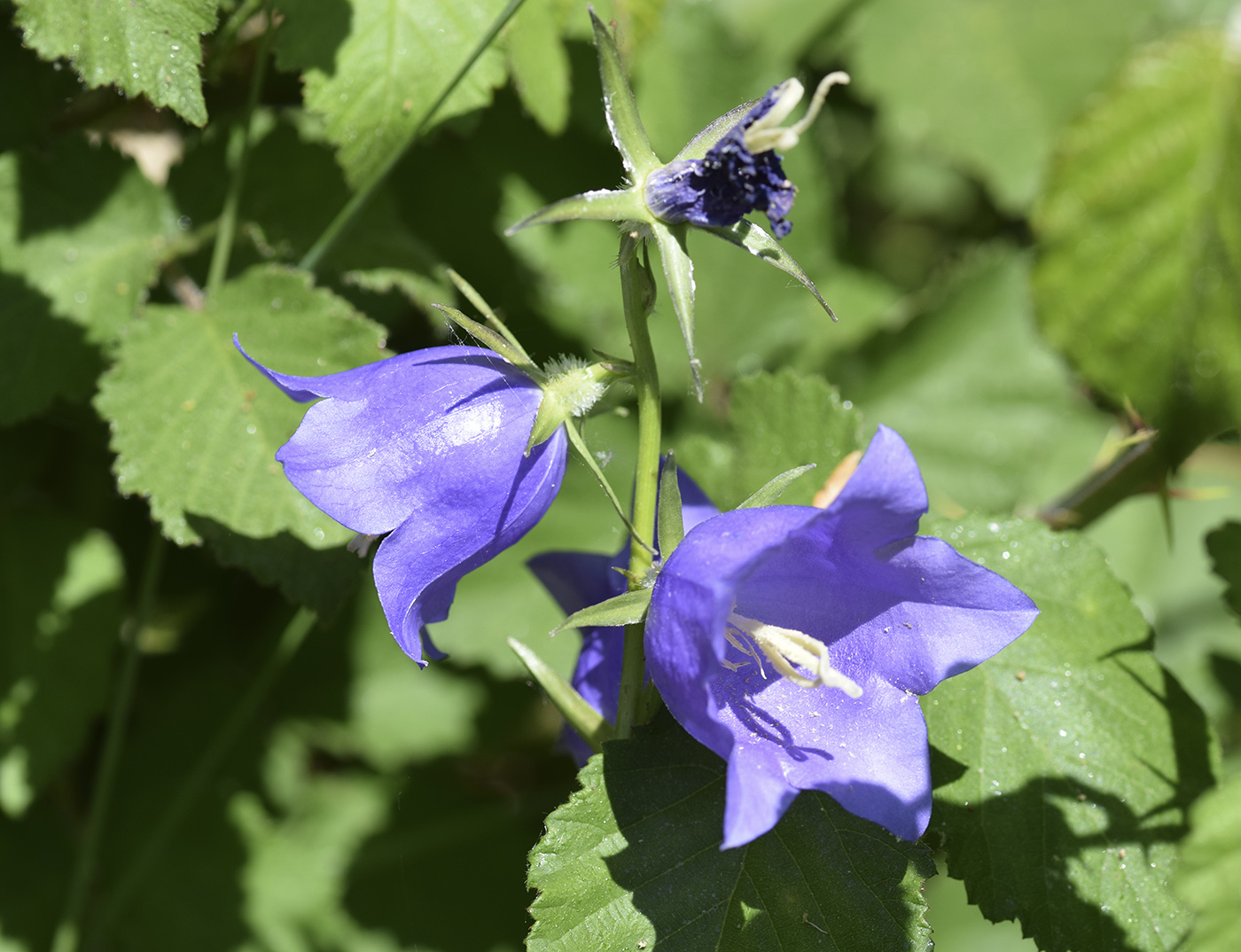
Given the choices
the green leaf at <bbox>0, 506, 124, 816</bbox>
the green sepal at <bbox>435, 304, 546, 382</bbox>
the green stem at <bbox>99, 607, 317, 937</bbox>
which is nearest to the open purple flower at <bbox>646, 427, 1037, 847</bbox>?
the green sepal at <bbox>435, 304, 546, 382</bbox>

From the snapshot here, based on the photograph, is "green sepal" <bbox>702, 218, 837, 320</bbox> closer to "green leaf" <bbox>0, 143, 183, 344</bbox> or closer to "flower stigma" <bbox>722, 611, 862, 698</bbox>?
"flower stigma" <bbox>722, 611, 862, 698</bbox>

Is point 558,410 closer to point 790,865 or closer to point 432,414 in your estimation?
point 432,414

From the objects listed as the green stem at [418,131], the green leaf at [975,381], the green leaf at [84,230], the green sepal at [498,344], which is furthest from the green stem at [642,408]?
the green leaf at [975,381]

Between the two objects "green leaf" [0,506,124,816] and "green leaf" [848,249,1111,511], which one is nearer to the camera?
"green leaf" [0,506,124,816]

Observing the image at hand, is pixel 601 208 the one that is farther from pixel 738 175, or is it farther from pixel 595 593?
pixel 595 593

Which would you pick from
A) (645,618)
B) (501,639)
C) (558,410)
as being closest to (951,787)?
(645,618)

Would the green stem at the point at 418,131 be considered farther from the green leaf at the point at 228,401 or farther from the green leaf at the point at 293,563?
the green leaf at the point at 293,563

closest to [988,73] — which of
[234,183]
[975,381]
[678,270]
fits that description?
[975,381]
